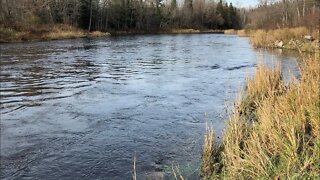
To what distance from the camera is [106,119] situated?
30.2 ft

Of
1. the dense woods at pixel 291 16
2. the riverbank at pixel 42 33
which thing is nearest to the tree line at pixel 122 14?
the riverbank at pixel 42 33

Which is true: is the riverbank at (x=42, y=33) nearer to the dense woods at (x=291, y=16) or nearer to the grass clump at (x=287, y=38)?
the grass clump at (x=287, y=38)

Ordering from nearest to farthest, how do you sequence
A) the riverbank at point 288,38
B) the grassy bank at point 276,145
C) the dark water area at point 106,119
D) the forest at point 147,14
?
→ the grassy bank at point 276,145 → the dark water area at point 106,119 → the riverbank at point 288,38 → the forest at point 147,14

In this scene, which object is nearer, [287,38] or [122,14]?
[287,38]

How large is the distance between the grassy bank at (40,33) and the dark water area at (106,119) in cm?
2044

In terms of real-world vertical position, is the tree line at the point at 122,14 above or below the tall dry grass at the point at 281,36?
above

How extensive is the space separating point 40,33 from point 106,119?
35.5 meters

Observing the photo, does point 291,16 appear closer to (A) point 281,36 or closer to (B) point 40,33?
(A) point 281,36

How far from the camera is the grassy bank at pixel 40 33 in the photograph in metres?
37.1

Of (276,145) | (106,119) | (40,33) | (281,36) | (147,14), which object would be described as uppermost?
(147,14)

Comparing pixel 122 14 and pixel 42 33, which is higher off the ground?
pixel 122 14

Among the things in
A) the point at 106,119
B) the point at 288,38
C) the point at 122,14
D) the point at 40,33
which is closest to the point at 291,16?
the point at 288,38

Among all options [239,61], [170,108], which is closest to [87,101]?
[170,108]

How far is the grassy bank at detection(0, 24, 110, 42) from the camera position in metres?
37.1
